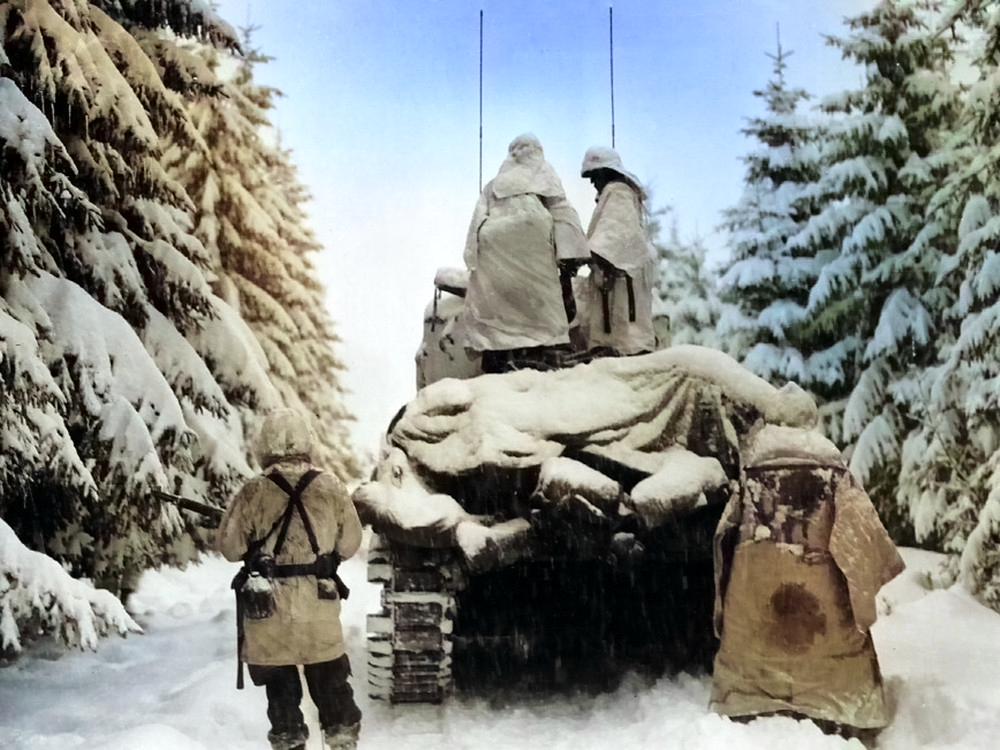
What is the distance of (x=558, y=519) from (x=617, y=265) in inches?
63.5

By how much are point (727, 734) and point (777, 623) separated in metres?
0.45

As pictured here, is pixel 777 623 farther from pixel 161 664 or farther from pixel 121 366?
pixel 121 366

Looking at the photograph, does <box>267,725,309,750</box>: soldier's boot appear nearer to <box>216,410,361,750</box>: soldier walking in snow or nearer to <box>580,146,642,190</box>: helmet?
<box>216,410,361,750</box>: soldier walking in snow

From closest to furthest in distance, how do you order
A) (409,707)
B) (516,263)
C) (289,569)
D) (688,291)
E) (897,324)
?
(289,569), (409,707), (516,263), (897,324), (688,291)

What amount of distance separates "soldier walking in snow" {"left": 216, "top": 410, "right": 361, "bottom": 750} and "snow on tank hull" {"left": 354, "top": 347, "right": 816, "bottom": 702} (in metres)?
0.91

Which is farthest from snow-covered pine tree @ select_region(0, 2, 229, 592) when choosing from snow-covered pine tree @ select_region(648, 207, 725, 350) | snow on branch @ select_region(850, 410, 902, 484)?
snow-covered pine tree @ select_region(648, 207, 725, 350)

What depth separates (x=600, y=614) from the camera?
4988 mm

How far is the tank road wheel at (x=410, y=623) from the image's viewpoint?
4273mm

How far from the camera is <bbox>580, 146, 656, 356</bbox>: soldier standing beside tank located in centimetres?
523

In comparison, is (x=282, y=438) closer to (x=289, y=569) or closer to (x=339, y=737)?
(x=289, y=569)

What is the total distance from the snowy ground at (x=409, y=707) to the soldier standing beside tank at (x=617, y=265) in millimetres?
1853

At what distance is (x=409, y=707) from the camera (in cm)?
423

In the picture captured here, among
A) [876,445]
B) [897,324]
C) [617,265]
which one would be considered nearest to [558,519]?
[617,265]

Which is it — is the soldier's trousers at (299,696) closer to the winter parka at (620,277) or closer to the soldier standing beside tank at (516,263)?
the soldier standing beside tank at (516,263)
